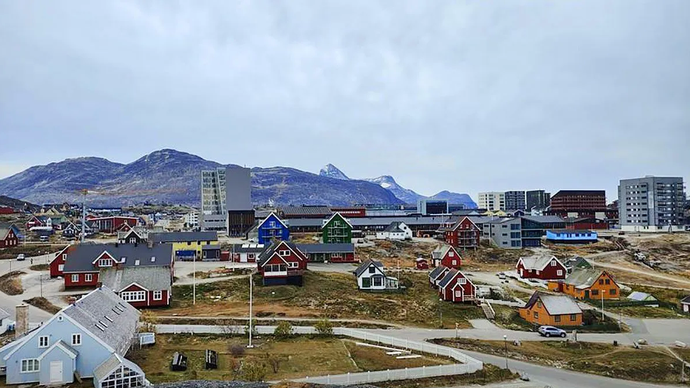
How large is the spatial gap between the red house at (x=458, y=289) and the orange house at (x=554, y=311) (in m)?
6.91

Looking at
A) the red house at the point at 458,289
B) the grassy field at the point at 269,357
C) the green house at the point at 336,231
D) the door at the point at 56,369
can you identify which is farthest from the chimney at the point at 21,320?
the green house at the point at 336,231

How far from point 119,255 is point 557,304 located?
151 feet

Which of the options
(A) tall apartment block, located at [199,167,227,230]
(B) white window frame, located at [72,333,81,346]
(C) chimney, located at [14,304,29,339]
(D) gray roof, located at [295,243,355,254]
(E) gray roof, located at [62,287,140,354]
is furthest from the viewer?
(A) tall apartment block, located at [199,167,227,230]

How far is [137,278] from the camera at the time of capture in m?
47.4

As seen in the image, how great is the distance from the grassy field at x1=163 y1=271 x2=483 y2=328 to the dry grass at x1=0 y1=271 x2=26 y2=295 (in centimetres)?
1596

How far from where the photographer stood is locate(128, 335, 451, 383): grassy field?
95.2ft

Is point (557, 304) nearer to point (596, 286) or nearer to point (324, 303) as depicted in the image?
point (596, 286)

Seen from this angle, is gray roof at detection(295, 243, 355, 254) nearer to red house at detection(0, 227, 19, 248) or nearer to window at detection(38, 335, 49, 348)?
window at detection(38, 335, 49, 348)

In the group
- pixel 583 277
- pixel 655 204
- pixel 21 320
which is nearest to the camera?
pixel 21 320

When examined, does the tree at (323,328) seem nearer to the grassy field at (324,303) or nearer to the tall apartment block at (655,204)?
the grassy field at (324,303)

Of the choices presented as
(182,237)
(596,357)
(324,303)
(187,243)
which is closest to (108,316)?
(324,303)

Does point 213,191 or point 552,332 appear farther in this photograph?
point 213,191

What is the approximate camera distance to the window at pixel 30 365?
26.4 m

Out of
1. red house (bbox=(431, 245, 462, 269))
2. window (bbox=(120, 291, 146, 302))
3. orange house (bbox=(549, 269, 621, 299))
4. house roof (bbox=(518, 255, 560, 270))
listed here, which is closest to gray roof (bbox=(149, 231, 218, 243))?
window (bbox=(120, 291, 146, 302))
